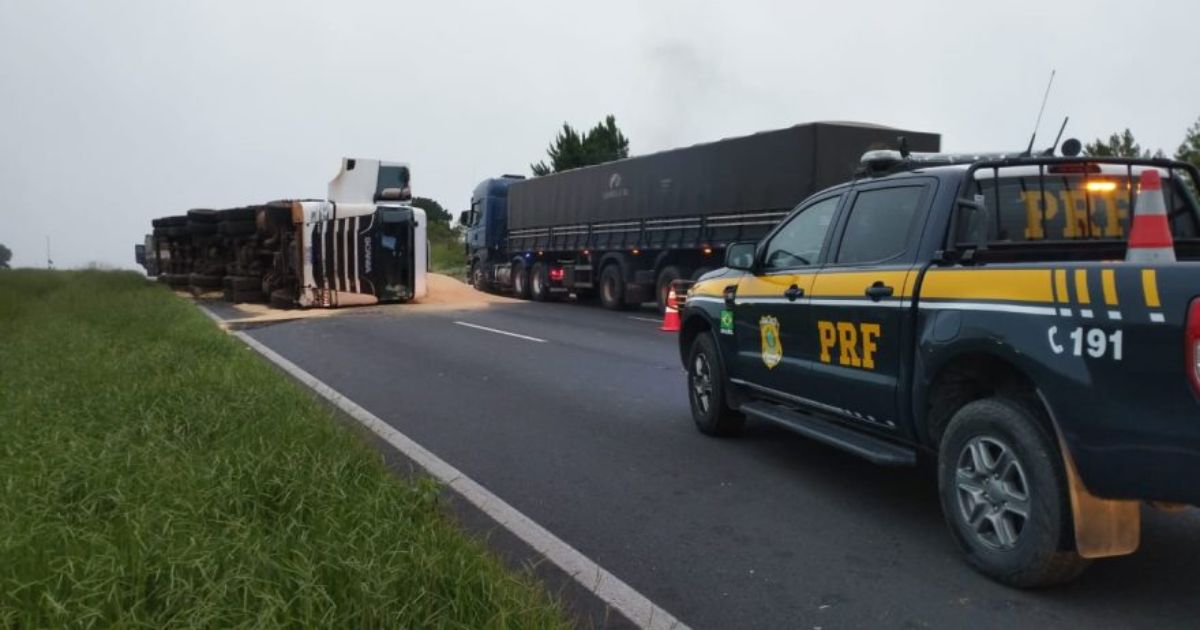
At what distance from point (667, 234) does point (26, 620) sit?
54.4 feet

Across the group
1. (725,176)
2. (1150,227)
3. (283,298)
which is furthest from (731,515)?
(283,298)

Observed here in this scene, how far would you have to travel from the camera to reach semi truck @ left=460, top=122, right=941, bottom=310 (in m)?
15.1

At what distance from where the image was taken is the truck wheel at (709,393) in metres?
6.57

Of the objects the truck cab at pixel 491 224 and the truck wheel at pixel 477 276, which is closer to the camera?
the truck cab at pixel 491 224

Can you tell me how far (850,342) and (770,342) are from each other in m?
0.94

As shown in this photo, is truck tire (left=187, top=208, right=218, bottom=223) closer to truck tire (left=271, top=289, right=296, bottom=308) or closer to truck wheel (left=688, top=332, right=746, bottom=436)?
truck tire (left=271, top=289, right=296, bottom=308)

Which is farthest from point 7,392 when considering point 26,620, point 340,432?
point 26,620

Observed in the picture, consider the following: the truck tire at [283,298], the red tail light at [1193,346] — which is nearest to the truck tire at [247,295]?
the truck tire at [283,298]

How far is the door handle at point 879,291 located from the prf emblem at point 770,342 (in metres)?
1.02

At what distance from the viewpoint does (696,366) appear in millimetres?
7000

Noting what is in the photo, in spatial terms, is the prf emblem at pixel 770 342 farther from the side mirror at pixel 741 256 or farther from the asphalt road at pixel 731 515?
the asphalt road at pixel 731 515

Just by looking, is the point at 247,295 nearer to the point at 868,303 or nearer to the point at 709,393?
the point at 709,393

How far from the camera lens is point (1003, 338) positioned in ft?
12.3

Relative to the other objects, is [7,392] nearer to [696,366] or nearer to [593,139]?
[696,366]
